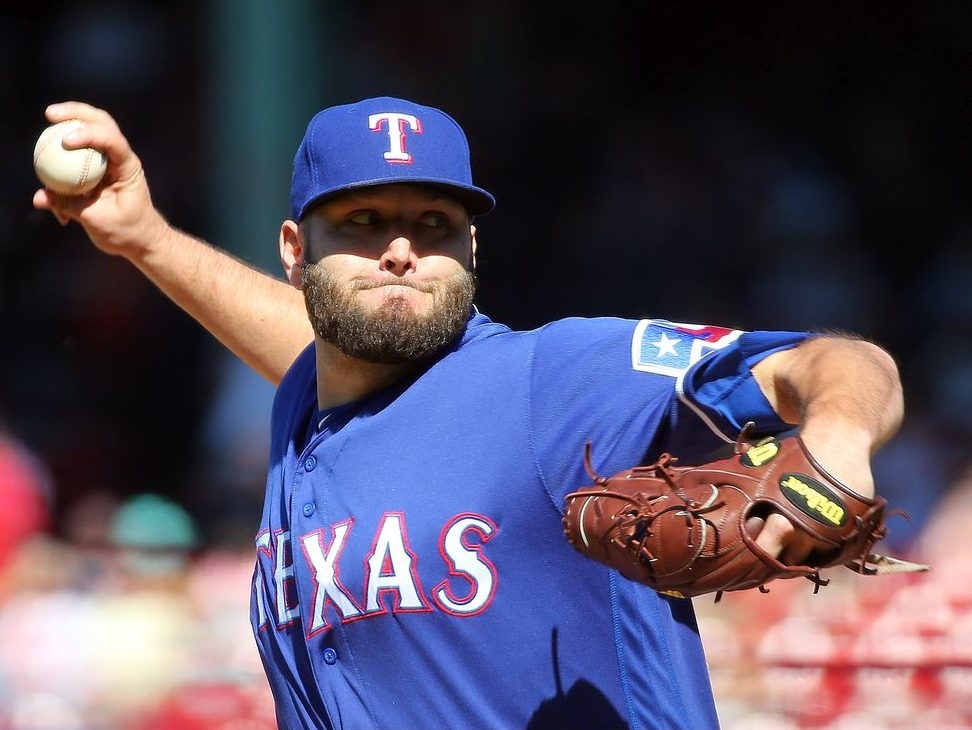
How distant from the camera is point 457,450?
209 cm

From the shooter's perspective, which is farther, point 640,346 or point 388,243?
point 388,243

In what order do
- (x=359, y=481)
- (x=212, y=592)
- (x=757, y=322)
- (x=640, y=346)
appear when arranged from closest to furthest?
(x=640, y=346) < (x=359, y=481) < (x=212, y=592) < (x=757, y=322)

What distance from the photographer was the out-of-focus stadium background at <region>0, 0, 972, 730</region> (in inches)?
200

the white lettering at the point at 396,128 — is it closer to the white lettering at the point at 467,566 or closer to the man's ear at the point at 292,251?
the man's ear at the point at 292,251

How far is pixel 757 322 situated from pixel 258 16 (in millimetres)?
2557

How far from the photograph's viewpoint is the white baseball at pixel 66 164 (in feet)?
9.01

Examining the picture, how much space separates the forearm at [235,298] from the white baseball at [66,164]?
195mm

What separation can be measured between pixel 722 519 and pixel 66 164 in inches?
66.4

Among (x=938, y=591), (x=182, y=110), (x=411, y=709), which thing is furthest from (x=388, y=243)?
(x=182, y=110)

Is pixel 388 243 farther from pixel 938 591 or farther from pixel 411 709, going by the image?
pixel 938 591

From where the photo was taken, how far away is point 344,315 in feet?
7.45

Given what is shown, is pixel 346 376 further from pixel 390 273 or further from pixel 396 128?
pixel 396 128

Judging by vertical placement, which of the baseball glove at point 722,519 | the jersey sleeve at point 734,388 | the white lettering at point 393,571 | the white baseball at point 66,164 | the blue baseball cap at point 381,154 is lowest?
the baseball glove at point 722,519

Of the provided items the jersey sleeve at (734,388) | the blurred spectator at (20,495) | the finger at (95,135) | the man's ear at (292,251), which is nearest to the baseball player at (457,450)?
the jersey sleeve at (734,388)
